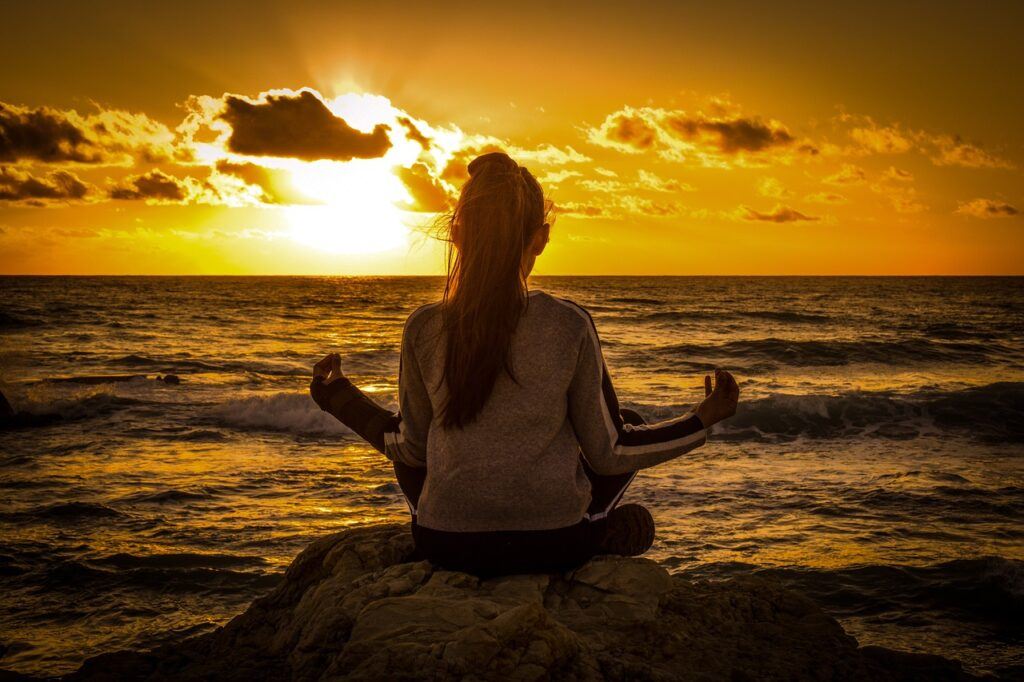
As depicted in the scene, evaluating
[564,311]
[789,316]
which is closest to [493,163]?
[564,311]

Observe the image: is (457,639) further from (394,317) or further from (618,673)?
(394,317)

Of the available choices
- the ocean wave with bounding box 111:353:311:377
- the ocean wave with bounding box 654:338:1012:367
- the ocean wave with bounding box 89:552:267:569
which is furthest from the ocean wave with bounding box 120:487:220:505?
the ocean wave with bounding box 654:338:1012:367

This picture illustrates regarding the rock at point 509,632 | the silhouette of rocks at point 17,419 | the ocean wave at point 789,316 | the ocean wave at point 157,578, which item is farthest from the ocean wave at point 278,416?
the ocean wave at point 789,316

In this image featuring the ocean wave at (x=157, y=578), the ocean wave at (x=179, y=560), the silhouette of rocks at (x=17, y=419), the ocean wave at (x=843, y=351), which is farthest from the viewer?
the ocean wave at (x=843, y=351)

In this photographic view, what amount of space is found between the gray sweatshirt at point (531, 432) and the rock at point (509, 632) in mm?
364

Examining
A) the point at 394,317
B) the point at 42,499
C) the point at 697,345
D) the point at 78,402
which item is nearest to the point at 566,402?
the point at 42,499

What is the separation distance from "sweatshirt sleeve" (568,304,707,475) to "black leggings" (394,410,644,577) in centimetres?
19

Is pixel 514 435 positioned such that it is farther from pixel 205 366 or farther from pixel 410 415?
pixel 205 366

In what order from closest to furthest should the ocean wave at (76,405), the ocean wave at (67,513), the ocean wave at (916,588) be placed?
the ocean wave at (916,588), the ocean wave at (67,513), the ocean wave at (76,405)

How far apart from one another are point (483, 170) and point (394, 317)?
4605cm

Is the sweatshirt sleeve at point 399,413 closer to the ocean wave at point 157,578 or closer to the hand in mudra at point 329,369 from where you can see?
the hand in mudra at point 329,369

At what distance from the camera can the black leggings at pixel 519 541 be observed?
9.59 ft

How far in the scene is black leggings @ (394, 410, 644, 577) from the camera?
9.59 ft

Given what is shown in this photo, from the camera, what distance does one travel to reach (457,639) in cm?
245
